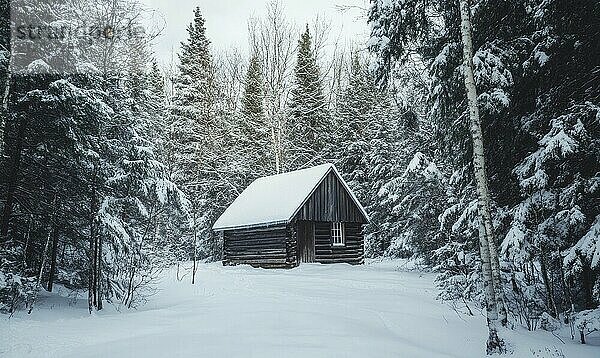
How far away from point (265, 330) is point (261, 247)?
1808 cm

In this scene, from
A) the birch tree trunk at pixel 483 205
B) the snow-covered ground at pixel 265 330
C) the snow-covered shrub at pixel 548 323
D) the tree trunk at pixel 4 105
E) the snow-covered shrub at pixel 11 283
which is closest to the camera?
the snow-covered ground at pixel 265 330

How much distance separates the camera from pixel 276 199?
26797 mm

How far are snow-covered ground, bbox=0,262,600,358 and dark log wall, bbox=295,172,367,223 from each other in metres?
11.6

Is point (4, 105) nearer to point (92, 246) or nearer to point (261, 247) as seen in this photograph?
point (92, 246)

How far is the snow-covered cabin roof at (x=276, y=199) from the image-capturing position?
2505 cm

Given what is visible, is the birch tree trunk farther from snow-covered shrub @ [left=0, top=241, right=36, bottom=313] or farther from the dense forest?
snow-covered shrub @ [left=0, top=241, right=36, bottom=313]

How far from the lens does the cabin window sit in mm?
27281

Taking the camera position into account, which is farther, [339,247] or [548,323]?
[339,247]

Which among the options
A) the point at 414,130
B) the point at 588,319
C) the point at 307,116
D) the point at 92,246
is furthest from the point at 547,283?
the point at 307,116

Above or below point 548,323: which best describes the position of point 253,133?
above

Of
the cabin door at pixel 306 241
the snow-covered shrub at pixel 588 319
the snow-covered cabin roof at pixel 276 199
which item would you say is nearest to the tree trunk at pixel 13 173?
the snow-covered shrub at pixel 588 319

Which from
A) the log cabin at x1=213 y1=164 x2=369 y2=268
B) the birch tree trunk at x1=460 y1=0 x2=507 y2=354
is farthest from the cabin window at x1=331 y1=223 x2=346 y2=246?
the birch tree trunk at x1=460 y1=0 x2=507 y2=354

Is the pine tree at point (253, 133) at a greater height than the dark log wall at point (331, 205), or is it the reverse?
the pine tree at point (253, 133)

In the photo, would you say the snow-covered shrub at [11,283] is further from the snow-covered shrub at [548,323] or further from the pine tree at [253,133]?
the pine tree at [253,133]
